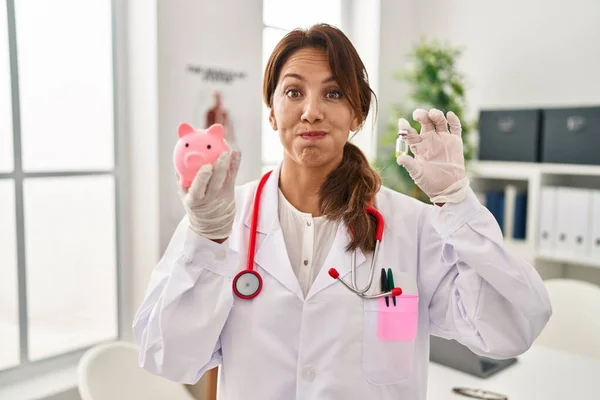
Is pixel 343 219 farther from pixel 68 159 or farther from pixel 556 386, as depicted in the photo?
pixel 68 159

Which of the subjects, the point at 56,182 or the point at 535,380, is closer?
the point at 535,380

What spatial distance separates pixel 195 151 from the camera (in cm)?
101

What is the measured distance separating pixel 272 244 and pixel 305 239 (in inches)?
3.1

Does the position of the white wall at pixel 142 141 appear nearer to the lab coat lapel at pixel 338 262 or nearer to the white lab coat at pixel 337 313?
the white lab coat at pixel 337 313

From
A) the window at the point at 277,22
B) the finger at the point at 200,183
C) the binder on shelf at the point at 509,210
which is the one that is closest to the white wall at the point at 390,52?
the window at the point at 277,22

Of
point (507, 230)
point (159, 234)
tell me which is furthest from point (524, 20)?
point (159, 234)

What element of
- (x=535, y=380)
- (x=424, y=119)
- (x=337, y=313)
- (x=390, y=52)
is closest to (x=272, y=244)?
(x=337, y=313)

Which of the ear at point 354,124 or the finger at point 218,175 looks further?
the ear at point 354,124

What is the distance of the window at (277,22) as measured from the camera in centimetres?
289

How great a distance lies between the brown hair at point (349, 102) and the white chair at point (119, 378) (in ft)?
2.99

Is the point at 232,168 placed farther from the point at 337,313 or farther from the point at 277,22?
the point at 277,22

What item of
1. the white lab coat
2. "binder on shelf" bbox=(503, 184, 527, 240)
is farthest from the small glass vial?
"binder on shelf" bbox=(503, 184, 527, 240)

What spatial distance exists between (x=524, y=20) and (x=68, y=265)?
9.26 ft

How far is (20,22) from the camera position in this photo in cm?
188
